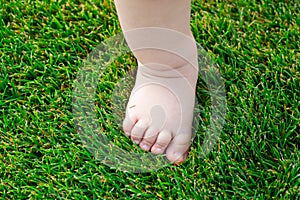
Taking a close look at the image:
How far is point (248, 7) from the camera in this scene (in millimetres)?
2125

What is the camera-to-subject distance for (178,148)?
1664 millimetres

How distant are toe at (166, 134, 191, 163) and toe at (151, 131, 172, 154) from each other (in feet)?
0.06

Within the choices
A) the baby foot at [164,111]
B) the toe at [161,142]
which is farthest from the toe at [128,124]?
the toe at [161,142]

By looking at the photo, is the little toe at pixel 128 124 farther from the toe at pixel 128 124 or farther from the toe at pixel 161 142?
the toe at pixel 161 142

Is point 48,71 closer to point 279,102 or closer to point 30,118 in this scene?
point 30,118

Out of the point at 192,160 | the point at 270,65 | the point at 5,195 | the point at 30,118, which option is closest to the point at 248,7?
the point at 270,65

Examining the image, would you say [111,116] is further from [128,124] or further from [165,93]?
[165,93]

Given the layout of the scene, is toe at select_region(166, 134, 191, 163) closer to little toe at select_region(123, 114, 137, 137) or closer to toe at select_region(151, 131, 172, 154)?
toe at select_region(151, 131, 172, 154)

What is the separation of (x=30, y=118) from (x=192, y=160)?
2.06 ft

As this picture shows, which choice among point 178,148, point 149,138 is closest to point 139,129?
point 149,138

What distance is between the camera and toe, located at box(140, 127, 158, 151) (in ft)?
5.52

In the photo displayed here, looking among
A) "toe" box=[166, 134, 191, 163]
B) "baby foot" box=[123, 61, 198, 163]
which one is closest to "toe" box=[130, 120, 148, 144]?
"baby foot" box=[123, 61, 198, 163]

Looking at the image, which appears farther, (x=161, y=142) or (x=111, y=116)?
(x=111, y=116)

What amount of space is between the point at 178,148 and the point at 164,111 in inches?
5.6
